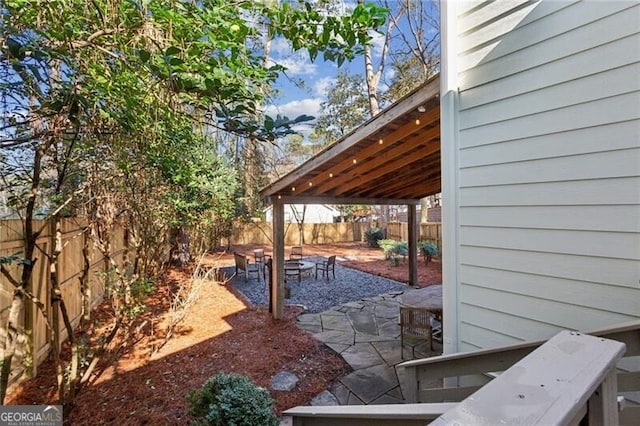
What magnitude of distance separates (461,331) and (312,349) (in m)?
2.82

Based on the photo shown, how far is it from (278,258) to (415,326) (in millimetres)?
2812

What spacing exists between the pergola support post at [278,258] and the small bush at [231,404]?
3159 mm

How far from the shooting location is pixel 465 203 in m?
2.57

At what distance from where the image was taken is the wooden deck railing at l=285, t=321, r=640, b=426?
71cm

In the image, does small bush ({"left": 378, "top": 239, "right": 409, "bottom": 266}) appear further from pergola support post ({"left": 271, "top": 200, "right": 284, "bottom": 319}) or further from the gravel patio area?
pergola support post ({"left": 271, "top": 200, "right": 284, "bottom": 319})

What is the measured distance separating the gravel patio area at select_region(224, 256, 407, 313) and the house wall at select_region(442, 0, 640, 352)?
16.2ft

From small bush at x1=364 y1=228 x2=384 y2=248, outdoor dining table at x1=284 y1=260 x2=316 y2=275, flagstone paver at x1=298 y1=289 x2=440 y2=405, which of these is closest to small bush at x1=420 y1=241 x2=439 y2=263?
small bush at x1=364 y1=228 x2=384 y2=248

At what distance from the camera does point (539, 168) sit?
2.10 meters

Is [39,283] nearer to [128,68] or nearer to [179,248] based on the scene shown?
[128,68]

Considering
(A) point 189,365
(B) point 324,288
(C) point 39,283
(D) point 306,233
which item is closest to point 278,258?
(A) point 189,365

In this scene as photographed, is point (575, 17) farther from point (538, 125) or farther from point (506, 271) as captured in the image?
point (506, 271)

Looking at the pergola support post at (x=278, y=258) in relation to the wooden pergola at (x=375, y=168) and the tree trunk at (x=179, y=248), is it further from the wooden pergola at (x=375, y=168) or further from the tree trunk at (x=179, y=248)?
the tree trunk at (x=179, y=248)

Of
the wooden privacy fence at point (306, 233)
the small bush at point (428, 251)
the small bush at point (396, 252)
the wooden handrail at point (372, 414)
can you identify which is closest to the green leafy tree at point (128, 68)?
the wooden handrail at point (372, 414)

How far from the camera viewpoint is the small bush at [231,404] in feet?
8.37
